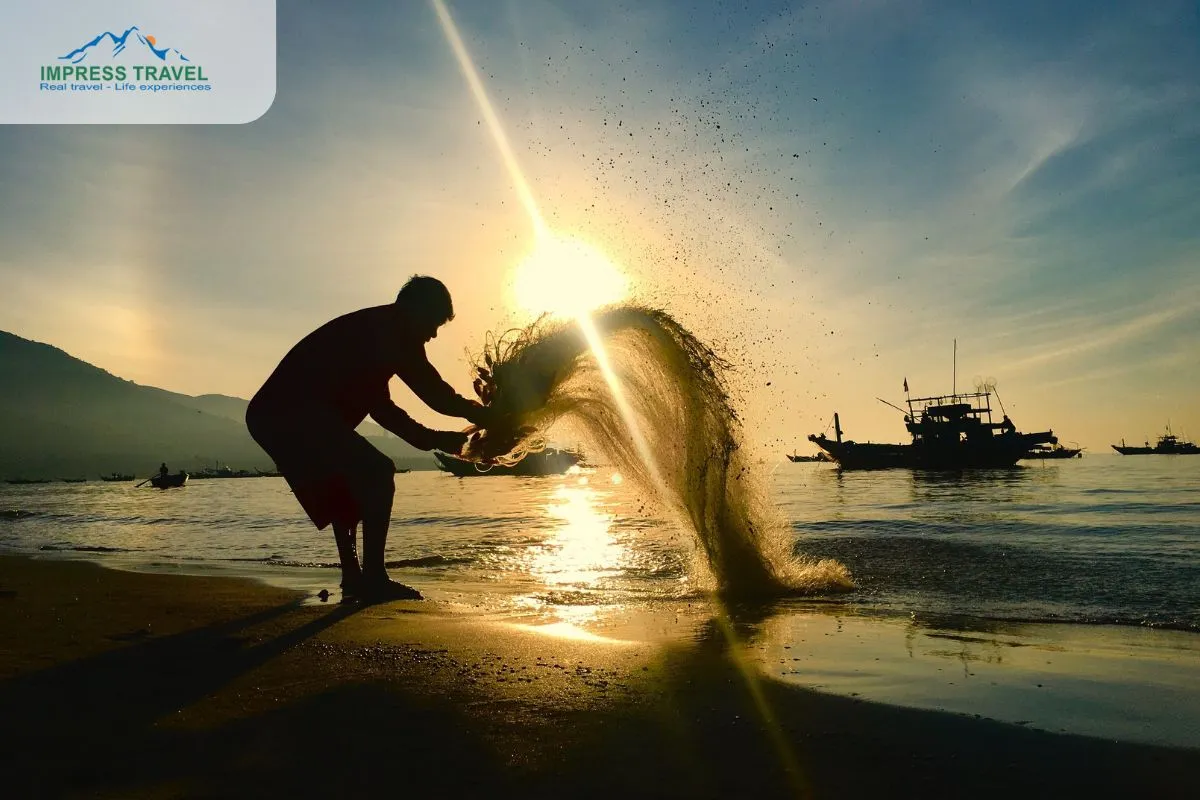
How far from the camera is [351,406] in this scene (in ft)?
19.4

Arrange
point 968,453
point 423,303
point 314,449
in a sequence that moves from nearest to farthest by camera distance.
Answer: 1. point 314,449
2. point 423,303
3. point 968,453

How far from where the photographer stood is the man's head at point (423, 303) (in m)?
5.86

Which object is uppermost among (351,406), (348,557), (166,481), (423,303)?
→ (423,303)

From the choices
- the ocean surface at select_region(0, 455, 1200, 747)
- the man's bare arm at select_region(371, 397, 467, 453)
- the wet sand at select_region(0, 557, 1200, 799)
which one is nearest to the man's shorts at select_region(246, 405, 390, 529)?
the man's bare arm at select_region(371, 397, 467, 453)

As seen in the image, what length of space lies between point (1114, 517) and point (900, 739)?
20.7 metres

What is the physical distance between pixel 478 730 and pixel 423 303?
378 centimetres

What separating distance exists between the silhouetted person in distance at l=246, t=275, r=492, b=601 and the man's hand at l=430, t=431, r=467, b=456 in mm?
388

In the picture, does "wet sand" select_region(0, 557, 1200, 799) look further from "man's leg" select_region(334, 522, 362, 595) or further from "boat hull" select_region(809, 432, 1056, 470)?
"boat hull" select_region(809, 432, 1056, 470)

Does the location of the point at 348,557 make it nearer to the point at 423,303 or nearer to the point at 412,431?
the point at 412,431

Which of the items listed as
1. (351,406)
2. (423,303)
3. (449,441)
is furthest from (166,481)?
(423,303)

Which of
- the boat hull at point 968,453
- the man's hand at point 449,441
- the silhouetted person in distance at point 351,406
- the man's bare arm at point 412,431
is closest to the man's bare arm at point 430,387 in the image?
the silhouetted person in distance at point 351,406

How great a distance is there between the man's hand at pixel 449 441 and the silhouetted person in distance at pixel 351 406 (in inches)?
15.3

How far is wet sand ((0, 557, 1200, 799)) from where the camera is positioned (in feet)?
7.68

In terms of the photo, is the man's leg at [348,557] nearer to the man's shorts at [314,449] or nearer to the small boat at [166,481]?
the man's shorts at [314,449]
